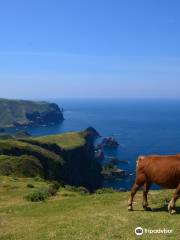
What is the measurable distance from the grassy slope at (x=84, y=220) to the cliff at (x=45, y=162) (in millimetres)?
54804

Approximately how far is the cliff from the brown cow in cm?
6057

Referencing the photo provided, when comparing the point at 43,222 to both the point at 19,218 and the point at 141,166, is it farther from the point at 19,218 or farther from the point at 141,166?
the point at 141,166

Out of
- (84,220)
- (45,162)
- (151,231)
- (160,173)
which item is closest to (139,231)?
(151,231)

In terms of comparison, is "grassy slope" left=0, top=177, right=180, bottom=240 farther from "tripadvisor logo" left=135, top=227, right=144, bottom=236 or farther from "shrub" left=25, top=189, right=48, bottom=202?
"shrub" left=25, top=189, right=48, bottom=202

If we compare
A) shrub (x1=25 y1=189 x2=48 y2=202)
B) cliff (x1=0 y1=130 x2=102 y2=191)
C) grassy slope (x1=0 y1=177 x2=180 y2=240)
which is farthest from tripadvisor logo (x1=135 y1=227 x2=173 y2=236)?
cliff (x1=0 y1=130 x2=102 y2=191)

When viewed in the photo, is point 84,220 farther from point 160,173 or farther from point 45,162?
point 45,162

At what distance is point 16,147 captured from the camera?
138125 mm

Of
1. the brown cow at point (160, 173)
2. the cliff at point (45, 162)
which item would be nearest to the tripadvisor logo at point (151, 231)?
the brown cow at point (160, 173)

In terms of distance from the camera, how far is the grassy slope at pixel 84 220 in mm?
17150

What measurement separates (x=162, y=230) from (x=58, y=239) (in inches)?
158

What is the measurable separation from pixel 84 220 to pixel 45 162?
403 feet

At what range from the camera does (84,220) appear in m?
19.6

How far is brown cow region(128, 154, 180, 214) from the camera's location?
19.7 m

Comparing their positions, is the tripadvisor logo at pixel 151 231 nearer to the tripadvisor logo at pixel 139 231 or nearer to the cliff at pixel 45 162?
the tripadvisor logo at pixel 139 231
